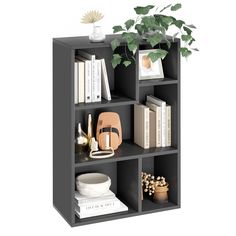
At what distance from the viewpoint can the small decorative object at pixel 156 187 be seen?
23.7 feet

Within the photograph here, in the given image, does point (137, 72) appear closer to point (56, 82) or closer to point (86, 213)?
point (56, 82)

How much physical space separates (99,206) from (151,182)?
0.52 meters

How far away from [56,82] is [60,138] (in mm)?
405

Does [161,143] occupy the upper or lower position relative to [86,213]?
upper

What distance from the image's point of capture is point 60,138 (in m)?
6.88

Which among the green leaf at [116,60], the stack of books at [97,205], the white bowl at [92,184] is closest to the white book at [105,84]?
the green leaf at [116,60]

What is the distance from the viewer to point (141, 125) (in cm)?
708

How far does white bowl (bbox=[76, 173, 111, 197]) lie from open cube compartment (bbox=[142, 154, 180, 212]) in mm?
359

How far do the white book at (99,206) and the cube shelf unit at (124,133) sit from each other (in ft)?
0.21

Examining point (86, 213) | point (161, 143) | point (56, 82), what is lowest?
point (86, 213)

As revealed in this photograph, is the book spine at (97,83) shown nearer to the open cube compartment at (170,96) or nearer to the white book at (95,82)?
the white book at (95,82)

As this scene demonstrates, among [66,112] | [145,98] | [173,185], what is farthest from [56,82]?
[173,185]
